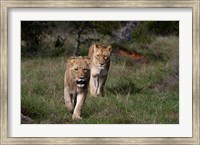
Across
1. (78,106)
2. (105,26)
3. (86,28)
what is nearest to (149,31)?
Answer: (105,26)

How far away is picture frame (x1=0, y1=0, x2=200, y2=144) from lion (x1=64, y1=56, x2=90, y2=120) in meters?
0.77

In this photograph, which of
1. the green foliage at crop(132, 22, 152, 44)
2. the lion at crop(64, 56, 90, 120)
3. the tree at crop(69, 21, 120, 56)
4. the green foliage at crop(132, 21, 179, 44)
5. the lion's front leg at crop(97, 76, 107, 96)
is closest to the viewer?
the lion at crop(64, 56, 90, 120)

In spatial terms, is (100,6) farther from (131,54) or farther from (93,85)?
(131,54)

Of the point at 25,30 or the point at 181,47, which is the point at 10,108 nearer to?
the point at 181,47

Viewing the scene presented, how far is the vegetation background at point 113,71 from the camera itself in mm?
9961

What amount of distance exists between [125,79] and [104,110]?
1948 mm

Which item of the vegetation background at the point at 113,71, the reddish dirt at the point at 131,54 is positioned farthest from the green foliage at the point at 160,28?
the reddish dirt at the point at 131,54

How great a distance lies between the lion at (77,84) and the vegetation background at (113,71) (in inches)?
4.5

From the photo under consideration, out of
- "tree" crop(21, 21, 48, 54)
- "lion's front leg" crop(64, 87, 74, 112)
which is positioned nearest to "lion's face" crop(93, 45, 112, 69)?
"lion's front leg" crop(64, 87, 74, 112)

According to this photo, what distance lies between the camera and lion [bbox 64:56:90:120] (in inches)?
391

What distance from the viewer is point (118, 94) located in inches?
429

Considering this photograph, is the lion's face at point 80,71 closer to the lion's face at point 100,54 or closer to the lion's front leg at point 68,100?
the lion's front leg at point 68,100

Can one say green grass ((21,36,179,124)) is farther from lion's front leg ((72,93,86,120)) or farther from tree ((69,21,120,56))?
tree ((69,21,120,56))

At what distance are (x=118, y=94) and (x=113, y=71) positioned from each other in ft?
6.37
